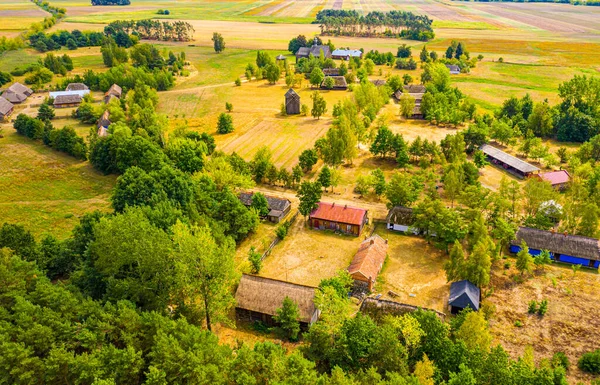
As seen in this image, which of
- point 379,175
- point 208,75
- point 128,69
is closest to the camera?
point 379,175

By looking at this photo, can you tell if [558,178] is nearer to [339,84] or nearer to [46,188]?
[339,84]

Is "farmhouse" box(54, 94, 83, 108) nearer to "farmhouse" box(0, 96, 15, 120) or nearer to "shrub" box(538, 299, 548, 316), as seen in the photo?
"farmhouse" box(0, 96, 15, 120)

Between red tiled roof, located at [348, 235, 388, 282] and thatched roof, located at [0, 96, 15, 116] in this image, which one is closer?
red tiled roof, located at [348, 235, 388, 282]

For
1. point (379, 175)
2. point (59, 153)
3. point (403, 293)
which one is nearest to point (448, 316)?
point (403, 293)

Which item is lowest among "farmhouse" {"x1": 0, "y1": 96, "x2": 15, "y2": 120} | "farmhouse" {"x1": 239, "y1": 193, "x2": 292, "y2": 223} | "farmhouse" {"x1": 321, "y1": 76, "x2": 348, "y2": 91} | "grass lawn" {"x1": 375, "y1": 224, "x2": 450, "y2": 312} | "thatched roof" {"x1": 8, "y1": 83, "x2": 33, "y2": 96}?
"grass lawn" {"x1": 375, "y1": 224, "x2": 450, "y2": 312}

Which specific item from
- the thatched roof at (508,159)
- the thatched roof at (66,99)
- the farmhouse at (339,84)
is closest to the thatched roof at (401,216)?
the thatched roof at (508,159)

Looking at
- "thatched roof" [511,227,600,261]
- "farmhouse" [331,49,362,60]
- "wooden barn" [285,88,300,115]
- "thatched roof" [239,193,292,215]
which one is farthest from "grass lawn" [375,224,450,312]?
"farmhouse" [331,49,362,60]

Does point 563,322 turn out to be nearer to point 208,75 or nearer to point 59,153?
point 59,153
